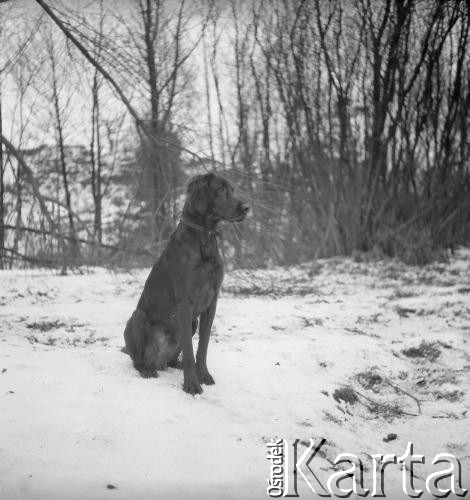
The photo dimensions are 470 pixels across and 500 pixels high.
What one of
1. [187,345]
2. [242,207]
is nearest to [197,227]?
[242,207]

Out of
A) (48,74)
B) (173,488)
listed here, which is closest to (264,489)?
(173,488)

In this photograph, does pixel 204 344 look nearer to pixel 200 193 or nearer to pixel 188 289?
pixel 188 289

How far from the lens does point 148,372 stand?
12.2ft

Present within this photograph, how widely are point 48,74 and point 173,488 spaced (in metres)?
5.43

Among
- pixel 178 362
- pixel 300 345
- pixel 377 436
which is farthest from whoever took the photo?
pixel 300 345

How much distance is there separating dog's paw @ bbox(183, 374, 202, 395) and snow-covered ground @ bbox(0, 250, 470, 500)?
0.20ft

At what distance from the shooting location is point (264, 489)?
2.42 metres

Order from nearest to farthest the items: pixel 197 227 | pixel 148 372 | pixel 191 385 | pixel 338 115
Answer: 1. pixel 191 385
2. pixel 197 227
3. pixel 148 372
4. pixel 338 115

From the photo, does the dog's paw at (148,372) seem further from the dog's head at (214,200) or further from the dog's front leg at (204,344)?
the dog's head at (214,200)

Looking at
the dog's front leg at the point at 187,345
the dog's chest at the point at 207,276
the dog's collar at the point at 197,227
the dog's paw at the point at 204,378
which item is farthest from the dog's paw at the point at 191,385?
the dog's collar at the point at 197,227

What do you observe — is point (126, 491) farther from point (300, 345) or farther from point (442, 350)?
point (442, 350)

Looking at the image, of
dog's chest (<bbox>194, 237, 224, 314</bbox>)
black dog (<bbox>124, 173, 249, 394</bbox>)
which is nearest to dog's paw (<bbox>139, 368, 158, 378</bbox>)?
→ black dog (<bbox>124, 173, 249, 394</bbox>)

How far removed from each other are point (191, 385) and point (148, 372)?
16.2 inches

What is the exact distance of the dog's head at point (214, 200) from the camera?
3609 mm
